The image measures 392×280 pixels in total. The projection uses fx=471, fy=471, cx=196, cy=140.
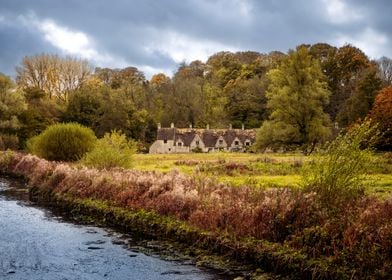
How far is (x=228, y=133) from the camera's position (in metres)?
102

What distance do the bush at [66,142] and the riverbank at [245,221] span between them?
606 inches

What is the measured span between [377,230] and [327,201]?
8.41 feet

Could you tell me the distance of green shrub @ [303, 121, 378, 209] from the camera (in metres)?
14.5

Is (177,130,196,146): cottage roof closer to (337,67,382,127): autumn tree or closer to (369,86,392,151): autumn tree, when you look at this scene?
(337,67,382,127): autumn tree

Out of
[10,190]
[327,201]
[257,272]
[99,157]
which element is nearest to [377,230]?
[327,201]

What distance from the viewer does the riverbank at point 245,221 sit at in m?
12.6

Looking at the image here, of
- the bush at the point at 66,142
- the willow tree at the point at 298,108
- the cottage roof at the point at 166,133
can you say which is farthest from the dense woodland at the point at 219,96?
the bush at the point at 66,142

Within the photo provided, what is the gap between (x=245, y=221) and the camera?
1593 centimetres

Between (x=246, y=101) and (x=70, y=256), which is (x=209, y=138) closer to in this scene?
(x=246, y=101)

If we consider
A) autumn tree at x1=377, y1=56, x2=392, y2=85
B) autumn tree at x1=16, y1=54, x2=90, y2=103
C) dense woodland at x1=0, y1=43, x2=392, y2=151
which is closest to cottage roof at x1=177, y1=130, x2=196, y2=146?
dense woodland at x1=0, y1=43, x2=392, y2=151

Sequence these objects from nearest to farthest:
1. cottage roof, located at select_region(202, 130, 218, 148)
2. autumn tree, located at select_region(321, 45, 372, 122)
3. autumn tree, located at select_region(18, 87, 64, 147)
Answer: autumn tree, located at select_region(18, 87, 64, 147), autumn tree, located at select_region(321, 45, 372, 122), cottage roof, located at select_region(202, 130, 218, 148)

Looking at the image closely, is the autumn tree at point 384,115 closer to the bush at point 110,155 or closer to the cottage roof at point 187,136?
the bush at point 110,155

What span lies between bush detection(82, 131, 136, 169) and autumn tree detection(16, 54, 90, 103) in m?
60.1

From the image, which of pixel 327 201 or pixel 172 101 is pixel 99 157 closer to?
pixel 327 201
